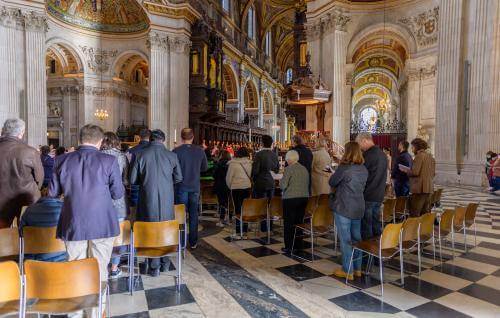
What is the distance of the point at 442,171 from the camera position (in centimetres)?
1108

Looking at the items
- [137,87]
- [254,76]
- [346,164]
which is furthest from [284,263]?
[254,76]

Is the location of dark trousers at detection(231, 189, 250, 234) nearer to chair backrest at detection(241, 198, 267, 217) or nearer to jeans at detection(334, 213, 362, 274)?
chair backrest at detection(241, 198, 267, 217)

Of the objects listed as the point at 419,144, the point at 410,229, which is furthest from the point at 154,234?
the point at 419,144

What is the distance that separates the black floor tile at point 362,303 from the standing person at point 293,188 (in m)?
1.48

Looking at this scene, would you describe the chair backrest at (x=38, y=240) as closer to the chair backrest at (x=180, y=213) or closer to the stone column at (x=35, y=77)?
the chair backrest at (x=180, y=213)

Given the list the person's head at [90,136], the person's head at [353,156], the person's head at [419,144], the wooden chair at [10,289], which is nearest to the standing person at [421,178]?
the person's head at [419,144]

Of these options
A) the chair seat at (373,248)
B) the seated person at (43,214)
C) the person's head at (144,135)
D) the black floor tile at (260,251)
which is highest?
the person's head at (144,135)

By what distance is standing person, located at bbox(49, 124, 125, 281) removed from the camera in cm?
250

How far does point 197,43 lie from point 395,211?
15449mm

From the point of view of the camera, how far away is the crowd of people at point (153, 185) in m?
2.54

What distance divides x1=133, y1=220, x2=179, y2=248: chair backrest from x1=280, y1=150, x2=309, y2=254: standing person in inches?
69.7

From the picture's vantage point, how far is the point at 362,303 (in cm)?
313

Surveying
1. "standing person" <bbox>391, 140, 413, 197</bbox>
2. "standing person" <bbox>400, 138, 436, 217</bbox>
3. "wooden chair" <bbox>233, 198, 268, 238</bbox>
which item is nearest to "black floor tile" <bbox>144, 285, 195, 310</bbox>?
"wooden chair" <bbox>233, 198, 268, 238</bbox>

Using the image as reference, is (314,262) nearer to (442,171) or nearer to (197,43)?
(442,171)
